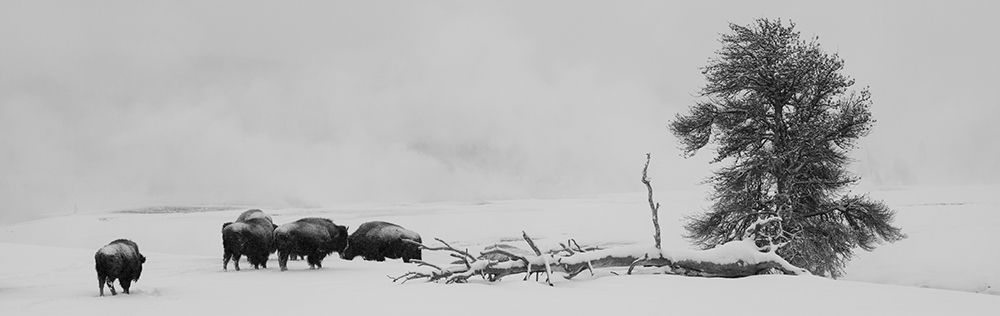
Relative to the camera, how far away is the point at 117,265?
10.6 meters

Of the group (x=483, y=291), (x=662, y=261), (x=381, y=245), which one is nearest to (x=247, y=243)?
(x=381, y=245)

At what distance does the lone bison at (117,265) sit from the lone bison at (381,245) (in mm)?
9805

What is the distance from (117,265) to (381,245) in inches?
418

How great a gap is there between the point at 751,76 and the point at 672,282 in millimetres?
11410

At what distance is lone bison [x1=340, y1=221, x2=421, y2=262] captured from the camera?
68.0ft

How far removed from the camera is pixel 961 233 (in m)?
27.1

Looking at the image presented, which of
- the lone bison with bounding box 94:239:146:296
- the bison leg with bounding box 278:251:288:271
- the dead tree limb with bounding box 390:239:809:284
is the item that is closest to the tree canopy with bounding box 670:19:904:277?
the dead tree limb with bounding box 390:239:809:284

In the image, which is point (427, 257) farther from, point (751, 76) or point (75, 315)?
point (75, 315)

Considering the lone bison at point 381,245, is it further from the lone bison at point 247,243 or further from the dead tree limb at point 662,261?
the dead tree limb at point 662,261

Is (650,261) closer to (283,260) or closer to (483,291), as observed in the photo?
(483,291)

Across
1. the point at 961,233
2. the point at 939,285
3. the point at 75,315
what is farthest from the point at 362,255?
the point at 961,233

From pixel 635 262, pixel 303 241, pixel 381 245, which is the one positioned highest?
pixel 635 262

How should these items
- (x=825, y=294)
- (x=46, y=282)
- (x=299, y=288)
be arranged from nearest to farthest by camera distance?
1. (x=825, y=294)
2. (x=299, y=288)
3. (x=46, y=282)

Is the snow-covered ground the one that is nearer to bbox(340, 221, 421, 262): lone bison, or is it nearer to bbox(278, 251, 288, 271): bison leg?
Answer: bbox(278, 251, 288, 271): bison leg
